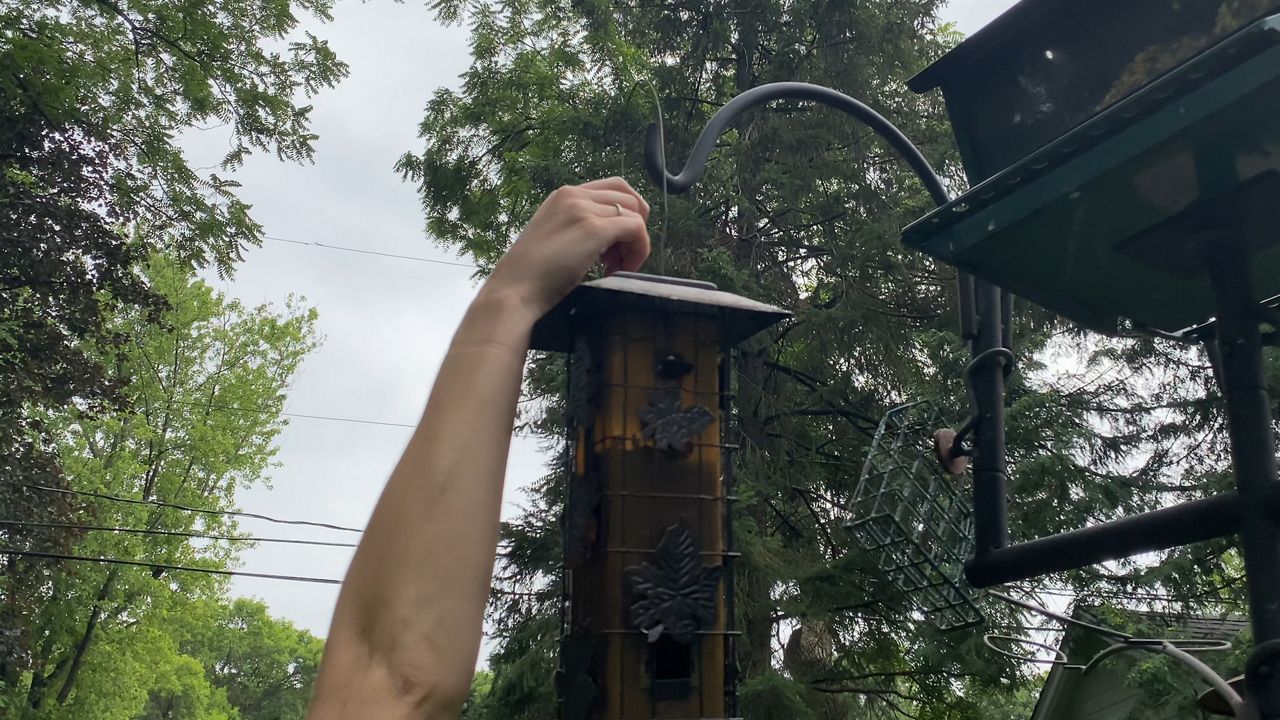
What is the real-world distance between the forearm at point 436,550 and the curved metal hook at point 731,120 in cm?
127

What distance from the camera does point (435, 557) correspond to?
59 cm

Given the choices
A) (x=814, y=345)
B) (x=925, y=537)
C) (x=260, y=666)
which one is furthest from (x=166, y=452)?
(x=260, y=666)

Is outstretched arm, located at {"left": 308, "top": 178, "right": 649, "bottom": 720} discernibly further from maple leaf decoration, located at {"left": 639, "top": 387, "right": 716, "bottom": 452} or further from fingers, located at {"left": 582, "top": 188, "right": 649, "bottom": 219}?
maple leaf decoration, located at {"left": 639, "top": 387, "right": 716, "bottom": 452}

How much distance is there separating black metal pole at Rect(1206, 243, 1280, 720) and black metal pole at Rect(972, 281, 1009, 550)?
366 millimetres

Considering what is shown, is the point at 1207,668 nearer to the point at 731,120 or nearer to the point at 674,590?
the point at 674,590

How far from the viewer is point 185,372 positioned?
50.5 ft

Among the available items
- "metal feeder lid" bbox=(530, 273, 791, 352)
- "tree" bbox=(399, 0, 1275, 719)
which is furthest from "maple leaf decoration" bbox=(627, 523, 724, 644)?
"tree" bbox=(399, 0, 1275, 719)

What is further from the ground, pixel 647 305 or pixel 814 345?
pixel 814 345

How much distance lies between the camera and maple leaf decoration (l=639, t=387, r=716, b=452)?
2084 mm

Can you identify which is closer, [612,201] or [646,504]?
[612,201]

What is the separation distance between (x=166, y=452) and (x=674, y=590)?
49.4ft

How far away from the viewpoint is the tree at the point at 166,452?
1420 centimetres

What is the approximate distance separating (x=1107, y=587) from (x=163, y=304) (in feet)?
28.0

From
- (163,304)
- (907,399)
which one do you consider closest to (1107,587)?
(907,399)
